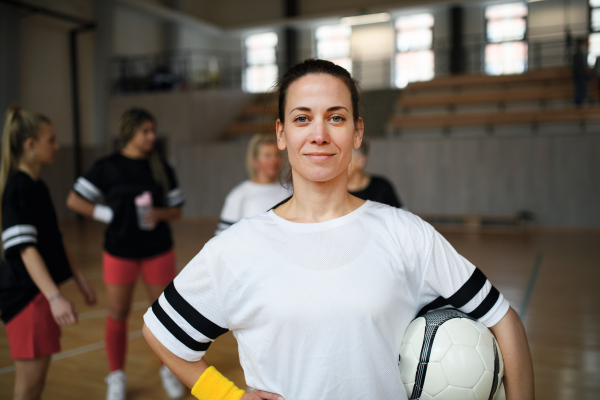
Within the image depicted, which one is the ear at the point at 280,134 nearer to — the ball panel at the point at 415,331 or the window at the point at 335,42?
the ball panel at the point at 415,331

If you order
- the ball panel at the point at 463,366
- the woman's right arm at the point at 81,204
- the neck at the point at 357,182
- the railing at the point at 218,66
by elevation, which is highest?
the railing at the point at 218,66

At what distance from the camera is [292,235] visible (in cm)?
113

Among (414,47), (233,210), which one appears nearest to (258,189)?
(233,210)

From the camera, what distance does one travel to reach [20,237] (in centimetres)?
191

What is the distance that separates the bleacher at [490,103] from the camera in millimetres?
9828

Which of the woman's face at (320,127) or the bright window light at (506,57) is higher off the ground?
the bright window light at (506,57)

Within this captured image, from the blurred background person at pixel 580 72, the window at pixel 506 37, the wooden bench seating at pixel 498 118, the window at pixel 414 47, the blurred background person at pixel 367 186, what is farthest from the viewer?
Answer: the window at pixel 414 47

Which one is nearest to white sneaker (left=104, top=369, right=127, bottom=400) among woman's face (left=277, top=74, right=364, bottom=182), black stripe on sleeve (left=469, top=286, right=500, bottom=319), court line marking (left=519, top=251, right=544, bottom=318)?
woman's face (left=277, top=74, right=364, bottom=182)

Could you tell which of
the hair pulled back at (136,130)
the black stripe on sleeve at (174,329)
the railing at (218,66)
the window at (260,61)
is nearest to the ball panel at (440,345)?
the black stripe on sleeve at (174,329)

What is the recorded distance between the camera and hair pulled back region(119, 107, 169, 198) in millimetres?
2795

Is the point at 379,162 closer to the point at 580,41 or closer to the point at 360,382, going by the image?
the point at 580,41

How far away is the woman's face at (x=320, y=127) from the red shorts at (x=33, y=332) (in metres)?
1.48

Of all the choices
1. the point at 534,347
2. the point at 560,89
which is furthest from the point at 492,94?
the point at 534,347

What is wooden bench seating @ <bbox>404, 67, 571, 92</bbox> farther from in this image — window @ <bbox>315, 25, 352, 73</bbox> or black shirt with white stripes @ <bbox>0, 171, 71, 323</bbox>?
black shirt with white stripes @ <bbox>0, 171, 71, 323</bbox>
